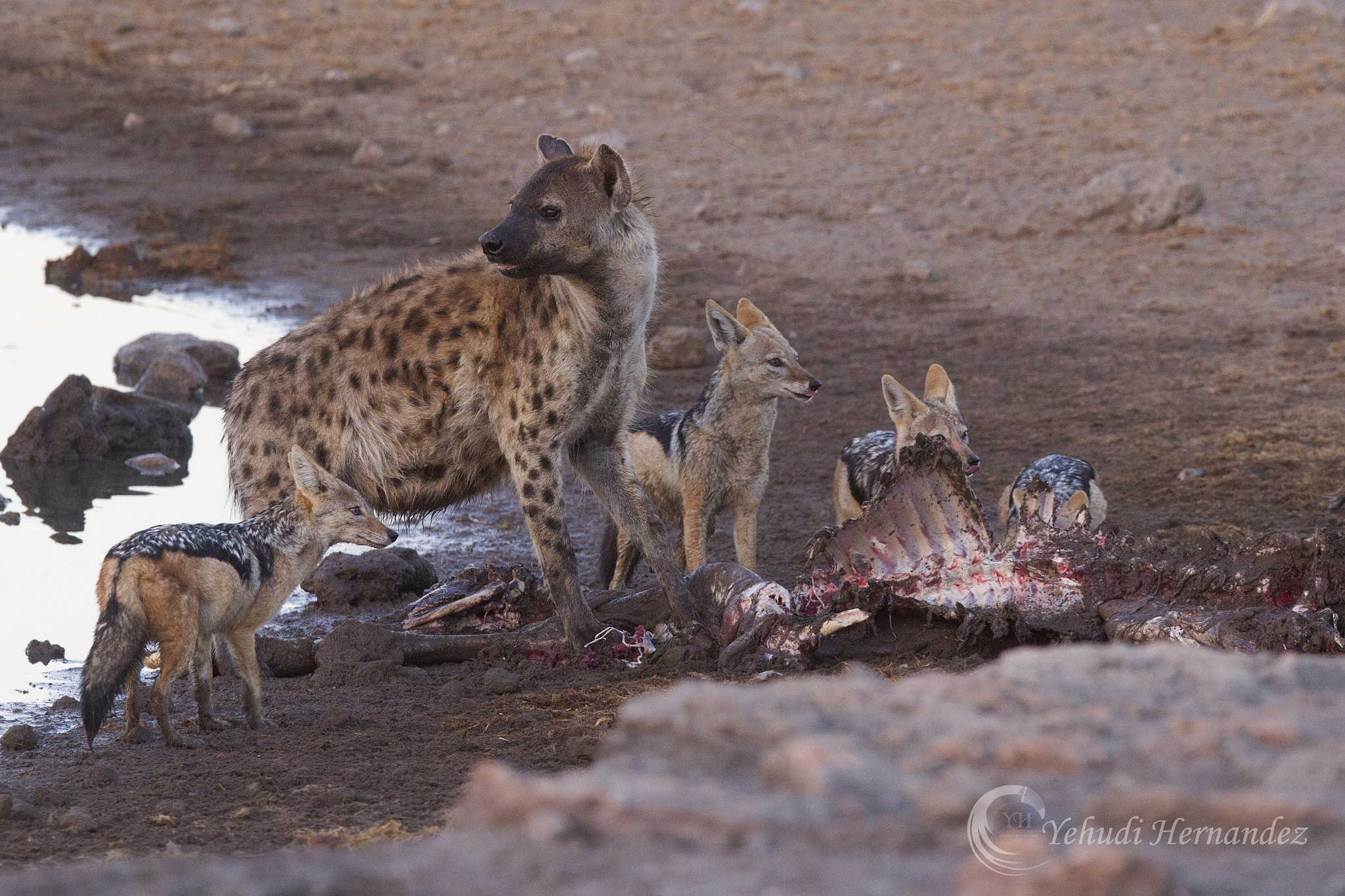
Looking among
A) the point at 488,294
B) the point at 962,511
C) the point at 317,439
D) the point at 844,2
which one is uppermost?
the point at 844,2

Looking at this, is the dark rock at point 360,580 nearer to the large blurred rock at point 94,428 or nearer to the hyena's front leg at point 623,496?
the hyena's front leg at point 623,496

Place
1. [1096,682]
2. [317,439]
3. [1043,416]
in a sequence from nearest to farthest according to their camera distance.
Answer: [1096,682], [317,439], [1043,416]

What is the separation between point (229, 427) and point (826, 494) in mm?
3646

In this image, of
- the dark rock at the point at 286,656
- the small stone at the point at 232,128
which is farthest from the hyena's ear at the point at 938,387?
the small stone at the point at 232,128

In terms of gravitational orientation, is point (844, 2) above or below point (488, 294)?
above

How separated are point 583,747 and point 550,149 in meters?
2.98

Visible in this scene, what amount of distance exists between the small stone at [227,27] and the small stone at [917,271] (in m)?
11.0

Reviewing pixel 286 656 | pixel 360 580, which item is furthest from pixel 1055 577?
pixel 360 580

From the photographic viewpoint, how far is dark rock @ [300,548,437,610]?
290 inches

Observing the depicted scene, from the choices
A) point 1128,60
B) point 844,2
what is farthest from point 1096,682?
point 844,2

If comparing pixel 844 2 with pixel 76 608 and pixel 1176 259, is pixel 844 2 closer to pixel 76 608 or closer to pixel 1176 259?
pixel 1176 259

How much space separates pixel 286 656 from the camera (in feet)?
20.6

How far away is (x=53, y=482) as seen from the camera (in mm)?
8969

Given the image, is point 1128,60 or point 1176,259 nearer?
point 1176,259
